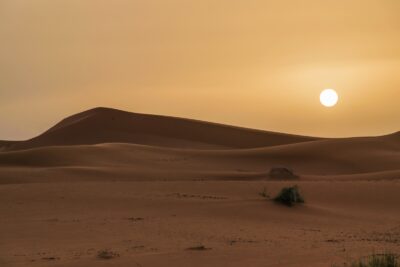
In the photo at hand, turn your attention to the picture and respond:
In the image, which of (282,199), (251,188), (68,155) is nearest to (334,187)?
(251,188)

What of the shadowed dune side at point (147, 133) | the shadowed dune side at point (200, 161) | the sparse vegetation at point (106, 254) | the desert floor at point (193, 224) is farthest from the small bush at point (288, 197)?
the shadowed dune side at point (147, 133)

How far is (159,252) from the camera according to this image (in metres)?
12.9

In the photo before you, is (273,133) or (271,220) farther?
(273,133)

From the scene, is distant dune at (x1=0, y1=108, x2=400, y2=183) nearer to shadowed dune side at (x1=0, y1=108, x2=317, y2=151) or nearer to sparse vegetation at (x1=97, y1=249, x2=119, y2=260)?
shadowed dune side at (x1=0, y1=108, x2=317, y2=151)

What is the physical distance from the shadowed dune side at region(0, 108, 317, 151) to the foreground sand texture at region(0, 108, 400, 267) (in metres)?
20.5

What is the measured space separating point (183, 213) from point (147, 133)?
150 feet

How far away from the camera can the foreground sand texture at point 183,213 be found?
42.4 ft

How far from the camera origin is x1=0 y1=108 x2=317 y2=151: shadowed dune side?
2431 inches

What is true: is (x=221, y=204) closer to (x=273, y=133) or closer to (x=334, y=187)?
(x=334, y=187)

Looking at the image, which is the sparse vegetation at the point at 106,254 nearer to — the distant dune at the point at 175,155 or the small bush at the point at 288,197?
the small bush at the point at 288,197

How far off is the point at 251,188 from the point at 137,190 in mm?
3621

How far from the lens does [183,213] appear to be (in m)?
18.8

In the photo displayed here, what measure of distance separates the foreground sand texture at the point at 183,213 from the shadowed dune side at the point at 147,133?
20.5 metres

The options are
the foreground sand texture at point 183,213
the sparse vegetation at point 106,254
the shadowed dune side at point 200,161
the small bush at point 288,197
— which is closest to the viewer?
the sparse vegetation at point 106,254
